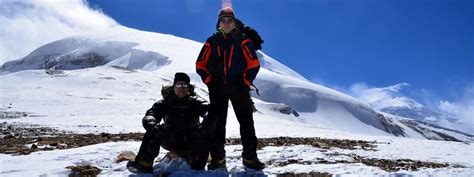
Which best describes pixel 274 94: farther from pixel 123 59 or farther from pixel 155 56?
pixel 123 59

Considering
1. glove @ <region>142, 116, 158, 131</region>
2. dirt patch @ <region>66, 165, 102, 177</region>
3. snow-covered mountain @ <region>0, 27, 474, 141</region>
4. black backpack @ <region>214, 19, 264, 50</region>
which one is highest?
snow-covered mountain @ <region>0, 27, 474, 141</region>

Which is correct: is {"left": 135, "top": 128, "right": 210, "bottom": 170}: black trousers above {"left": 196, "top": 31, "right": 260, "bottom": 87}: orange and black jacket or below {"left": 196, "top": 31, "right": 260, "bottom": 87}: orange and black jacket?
below

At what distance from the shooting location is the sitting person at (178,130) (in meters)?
6.99

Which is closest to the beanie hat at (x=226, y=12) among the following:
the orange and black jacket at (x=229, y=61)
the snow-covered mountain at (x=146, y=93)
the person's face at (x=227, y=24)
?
the person's face at (x=227, y=24)

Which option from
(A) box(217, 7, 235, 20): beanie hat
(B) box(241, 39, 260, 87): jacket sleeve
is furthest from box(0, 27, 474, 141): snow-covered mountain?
A: (B) box(241, 39, 260, 87): jacket sleeve

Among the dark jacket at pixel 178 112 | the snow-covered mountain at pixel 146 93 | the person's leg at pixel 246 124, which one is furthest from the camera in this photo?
the snow-covered mountain at pixel 146 93

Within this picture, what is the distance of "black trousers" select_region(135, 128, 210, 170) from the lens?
6980mm

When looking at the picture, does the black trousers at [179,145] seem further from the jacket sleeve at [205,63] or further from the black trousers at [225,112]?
the jacket sleeve at [205,63]

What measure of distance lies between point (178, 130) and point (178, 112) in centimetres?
32

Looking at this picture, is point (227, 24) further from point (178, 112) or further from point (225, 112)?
→ point (178, 112)

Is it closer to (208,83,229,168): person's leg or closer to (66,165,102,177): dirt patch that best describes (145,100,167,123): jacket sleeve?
(208,83,229,168): person's leg

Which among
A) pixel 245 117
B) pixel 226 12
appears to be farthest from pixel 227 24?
pixel 245 117

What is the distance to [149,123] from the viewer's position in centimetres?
704

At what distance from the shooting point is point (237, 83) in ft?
24.8
